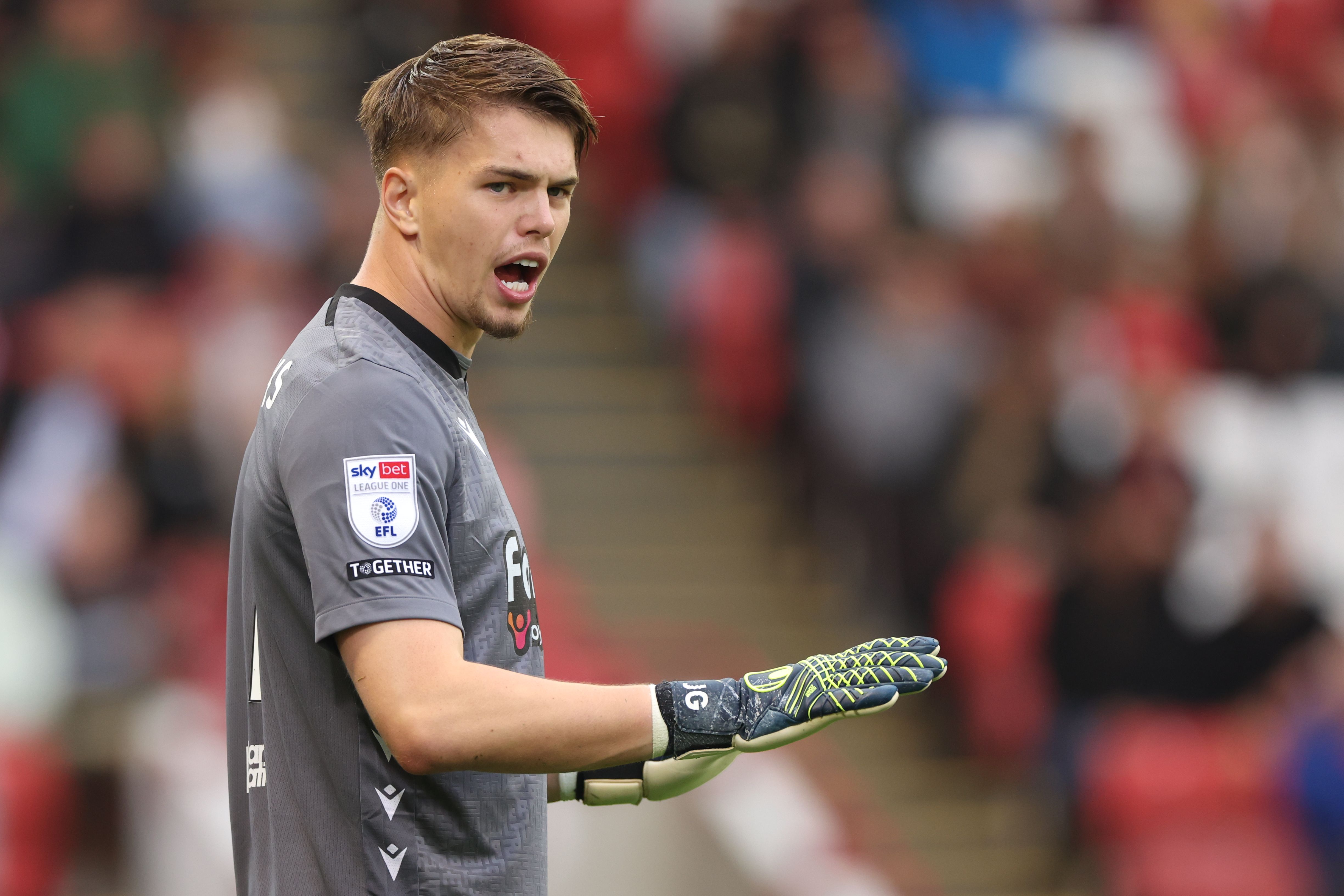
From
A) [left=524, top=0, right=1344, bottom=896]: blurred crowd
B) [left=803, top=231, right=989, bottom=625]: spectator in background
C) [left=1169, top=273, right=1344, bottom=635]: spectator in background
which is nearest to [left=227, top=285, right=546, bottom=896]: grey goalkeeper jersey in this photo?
[left=524, top=0, right=1344, bottom=896]: blurred crowd

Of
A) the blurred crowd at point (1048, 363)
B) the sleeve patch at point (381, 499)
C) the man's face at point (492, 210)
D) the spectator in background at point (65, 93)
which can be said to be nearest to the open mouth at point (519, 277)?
the man's face at point (492, 210)

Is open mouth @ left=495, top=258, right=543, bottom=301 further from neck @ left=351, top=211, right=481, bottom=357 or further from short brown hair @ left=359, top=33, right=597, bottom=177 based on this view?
short brown hair @ left=359, top=33, right=597, bottom=177

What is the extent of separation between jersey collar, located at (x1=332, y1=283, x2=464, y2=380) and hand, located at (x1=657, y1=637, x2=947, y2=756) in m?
0.60

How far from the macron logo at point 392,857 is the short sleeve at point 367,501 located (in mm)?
306

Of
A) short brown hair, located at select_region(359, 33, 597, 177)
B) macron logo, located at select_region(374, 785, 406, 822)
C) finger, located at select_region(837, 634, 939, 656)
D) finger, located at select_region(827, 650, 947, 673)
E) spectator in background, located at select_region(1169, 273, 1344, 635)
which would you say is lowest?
macron logo, located at select_region(374, 785, 406, 822)

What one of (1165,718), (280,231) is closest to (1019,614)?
(1165,718)

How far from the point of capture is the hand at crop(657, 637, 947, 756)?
7.65 feet

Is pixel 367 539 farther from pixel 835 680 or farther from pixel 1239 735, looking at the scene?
pixel 1239 735

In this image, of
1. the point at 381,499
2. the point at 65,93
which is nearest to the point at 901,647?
the point at 381,499

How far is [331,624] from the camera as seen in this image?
87.6 inches

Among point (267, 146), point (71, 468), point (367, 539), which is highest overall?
point (267, 146)

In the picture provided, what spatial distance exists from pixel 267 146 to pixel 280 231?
2.12ft

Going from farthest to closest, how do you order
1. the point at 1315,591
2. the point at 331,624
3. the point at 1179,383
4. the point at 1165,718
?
the point at 1179,383 < the point at 1315,591 < the point at 1165,718 < the point at 331,624

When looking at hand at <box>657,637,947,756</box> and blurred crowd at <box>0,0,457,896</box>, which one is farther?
blurred crowd at <box>0,0,457,896</box>
